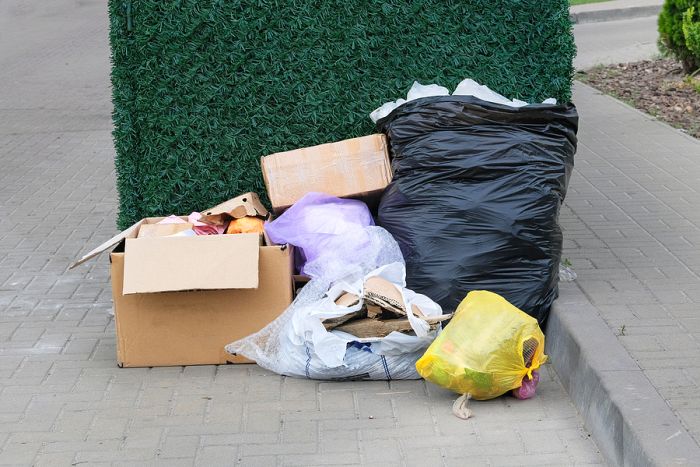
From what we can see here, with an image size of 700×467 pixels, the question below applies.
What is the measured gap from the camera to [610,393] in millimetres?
3732

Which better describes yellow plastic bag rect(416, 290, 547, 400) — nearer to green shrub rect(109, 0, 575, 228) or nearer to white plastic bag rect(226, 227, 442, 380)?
white plastic bag rect(226, 227, 442, 380)

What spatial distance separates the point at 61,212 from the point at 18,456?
3.48 metres

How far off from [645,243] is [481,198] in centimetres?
145

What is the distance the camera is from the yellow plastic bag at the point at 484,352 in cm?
404

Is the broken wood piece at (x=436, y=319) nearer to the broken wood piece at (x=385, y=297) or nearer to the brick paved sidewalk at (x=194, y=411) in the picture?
the broken wood piece at (x=385, y=297)

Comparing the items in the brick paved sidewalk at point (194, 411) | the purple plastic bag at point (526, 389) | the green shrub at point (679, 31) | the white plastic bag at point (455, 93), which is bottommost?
the green shrub at point (679, 31)

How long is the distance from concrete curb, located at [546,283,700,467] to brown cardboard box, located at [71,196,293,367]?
4.22ft

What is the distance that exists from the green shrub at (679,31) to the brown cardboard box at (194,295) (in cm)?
780

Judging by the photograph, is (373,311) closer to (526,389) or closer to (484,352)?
(484,352)

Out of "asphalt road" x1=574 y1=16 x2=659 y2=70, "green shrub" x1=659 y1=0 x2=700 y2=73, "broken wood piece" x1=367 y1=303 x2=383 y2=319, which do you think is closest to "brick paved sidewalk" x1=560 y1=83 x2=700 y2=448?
"broken wood piece" x1=367 y1=303 x2=383 y2=319

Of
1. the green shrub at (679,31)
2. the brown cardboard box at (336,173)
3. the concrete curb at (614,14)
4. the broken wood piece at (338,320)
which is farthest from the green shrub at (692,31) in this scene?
the broken wood piece at (338,320)

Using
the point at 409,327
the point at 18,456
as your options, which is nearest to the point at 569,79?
the point at 409,327

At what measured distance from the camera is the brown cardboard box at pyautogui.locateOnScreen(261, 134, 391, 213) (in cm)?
509

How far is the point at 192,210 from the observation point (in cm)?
559
